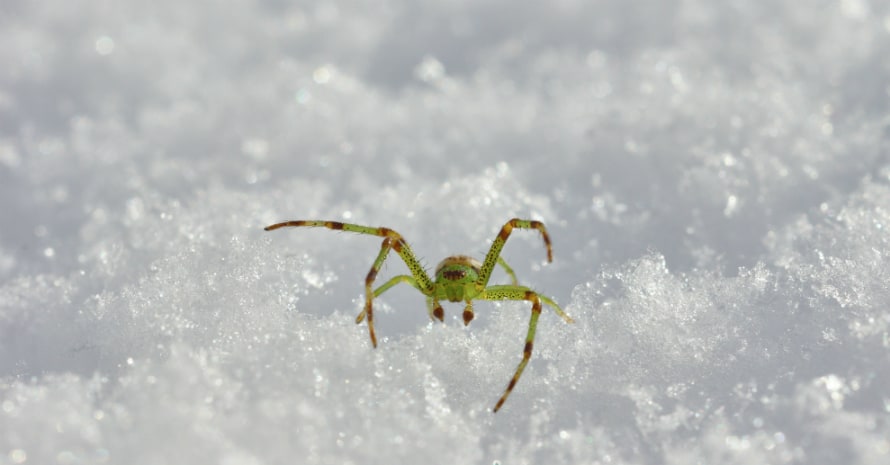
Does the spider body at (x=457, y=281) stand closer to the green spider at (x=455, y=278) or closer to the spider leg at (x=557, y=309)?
the green spider at (x=455, y=278)

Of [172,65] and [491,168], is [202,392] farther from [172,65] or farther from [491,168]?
[172,65]

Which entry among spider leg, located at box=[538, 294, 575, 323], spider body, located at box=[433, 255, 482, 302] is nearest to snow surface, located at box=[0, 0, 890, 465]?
spider leg, located at box=[538, 294, 575, 323]

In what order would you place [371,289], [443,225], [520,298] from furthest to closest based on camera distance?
[443,225] < [520,298] < [371,289]

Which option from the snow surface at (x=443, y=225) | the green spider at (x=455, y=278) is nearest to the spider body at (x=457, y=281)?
the green spider at (x=455, y=278)

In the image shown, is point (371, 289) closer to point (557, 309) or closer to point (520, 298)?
point (520, 298)

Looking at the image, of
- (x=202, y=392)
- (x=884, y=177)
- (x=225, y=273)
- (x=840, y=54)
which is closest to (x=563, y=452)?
(x=202, y=392)

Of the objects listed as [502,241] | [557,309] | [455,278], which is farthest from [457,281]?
[557,309]
